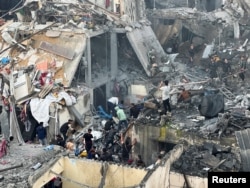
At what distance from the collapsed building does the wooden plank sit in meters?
0.04

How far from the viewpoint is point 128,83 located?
20672 mm

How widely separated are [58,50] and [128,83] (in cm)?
361

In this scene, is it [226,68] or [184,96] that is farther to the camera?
[226,68]

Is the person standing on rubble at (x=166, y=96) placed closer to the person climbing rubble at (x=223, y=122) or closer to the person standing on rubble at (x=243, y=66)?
the person climbing rubble at (x=223, y=122)

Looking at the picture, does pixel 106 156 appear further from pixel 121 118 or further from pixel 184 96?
pixel 184 96

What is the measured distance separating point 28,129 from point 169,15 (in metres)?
12.5

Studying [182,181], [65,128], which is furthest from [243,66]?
[182,181]

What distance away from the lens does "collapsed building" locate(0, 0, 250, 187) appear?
37.0 feet

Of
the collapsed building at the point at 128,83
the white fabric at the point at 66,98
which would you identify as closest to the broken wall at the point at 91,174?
the collapsed building at the point at 128,83

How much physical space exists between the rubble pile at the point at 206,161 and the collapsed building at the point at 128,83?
0.09ft

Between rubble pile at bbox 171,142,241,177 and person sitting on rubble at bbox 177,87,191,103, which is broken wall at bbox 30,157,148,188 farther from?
person sitting on rubble at bbox 177,87,191,103

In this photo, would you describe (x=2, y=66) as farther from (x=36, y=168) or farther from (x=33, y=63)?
(x=36, y=168)

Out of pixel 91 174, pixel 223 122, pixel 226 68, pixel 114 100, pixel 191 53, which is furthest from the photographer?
pixel 191 53

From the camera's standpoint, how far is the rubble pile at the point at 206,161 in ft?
38.4
